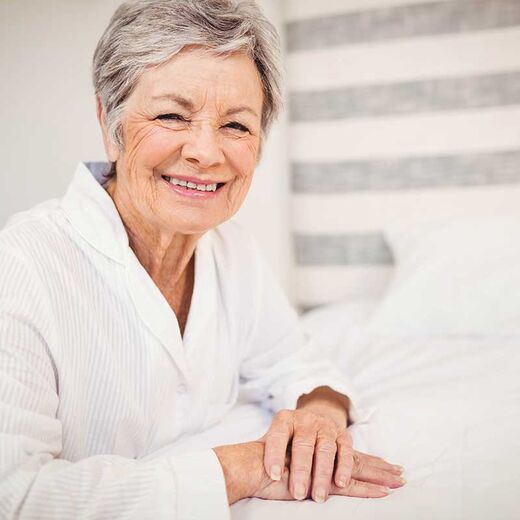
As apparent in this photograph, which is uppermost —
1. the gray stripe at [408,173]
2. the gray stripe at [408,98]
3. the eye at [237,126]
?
the gray stripe at [408,98]

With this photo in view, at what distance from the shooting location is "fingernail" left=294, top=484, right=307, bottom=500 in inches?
34.4

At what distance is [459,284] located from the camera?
1.83 metres

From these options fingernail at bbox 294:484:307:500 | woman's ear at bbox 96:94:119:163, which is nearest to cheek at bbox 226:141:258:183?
woman's ear at bbox 96:94:119:163

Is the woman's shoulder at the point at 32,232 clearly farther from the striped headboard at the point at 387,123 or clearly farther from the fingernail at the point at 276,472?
the striped headboard at the point at 387,123

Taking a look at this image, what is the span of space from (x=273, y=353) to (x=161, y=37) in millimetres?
719

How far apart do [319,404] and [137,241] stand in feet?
1.61

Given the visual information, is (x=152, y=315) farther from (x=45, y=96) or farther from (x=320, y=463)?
(x=45, y=96)

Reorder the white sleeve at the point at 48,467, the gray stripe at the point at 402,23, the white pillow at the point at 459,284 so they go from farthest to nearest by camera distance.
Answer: the gray stripe at the point at 402,23, the white pillow at the point at 459,284, the white sleeve at the point at 48,467

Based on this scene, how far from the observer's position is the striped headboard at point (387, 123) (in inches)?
82.7

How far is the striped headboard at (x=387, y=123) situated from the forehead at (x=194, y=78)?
1.32 m

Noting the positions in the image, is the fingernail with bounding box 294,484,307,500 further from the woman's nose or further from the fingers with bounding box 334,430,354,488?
the woman's nose

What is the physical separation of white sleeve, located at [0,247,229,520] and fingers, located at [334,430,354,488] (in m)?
0.21

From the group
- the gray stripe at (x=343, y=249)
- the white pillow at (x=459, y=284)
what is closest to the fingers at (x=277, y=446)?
the white pillow at (x=459, y=284)

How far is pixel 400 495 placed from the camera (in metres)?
0.89
